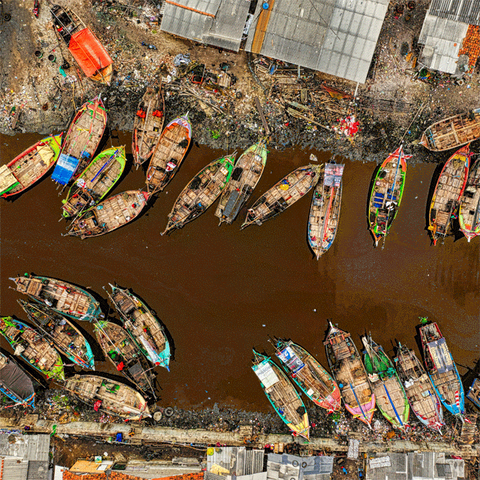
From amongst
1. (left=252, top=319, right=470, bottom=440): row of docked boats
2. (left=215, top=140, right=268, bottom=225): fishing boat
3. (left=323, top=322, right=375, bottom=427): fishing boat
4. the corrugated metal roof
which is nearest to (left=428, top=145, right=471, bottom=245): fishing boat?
→ (left=252, top=319, right=470, bottom=440): row of docked boats

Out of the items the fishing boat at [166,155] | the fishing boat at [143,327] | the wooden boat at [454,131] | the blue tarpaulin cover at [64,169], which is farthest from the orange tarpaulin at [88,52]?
the wooden boat at [454,131]

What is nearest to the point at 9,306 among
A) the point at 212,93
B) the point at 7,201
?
the point at 7,201

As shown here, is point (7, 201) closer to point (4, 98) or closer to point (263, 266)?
point (4, 98)

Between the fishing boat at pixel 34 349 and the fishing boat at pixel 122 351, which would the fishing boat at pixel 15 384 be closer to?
the fishing boat at pixel 34 349

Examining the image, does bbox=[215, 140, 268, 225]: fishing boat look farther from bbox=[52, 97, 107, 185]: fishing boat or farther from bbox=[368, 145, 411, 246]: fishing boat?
bbox=[52, 97, 107, 185]: fishing boat

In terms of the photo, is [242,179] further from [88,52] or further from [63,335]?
[63,335]

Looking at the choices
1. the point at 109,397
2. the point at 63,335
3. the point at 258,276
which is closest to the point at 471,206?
the point at 258,276
